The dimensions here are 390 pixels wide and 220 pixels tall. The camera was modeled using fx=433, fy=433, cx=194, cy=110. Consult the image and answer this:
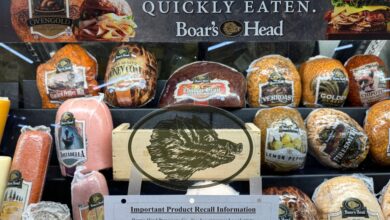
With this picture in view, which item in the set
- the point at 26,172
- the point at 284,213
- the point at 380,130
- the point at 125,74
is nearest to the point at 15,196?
the point at 26,172

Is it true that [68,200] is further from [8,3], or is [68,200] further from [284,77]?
[284,77]

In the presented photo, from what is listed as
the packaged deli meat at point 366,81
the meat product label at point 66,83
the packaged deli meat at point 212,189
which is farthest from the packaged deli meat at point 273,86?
the meat product label at point 66,83

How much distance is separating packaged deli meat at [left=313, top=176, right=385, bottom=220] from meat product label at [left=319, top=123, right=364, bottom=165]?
0.09 m

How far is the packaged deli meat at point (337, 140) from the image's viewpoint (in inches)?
58.0

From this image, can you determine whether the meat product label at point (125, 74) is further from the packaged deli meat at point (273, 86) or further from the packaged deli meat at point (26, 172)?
the packaged deli meat at point (273, 86)

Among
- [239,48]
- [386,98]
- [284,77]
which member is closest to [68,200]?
[239,48]

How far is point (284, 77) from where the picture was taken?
1496 mm

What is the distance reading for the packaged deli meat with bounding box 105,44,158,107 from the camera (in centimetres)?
139

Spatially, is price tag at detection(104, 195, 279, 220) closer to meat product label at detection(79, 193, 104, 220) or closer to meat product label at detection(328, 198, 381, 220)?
meat product label at detection(79, 193, 104, 220)

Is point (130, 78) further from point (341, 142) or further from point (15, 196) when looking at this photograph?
point (341, 142)

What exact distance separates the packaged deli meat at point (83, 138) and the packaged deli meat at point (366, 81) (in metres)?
0.87

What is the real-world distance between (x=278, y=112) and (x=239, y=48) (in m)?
0.27

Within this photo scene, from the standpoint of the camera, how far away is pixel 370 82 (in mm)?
1545

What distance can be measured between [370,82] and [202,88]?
0.62 meters
